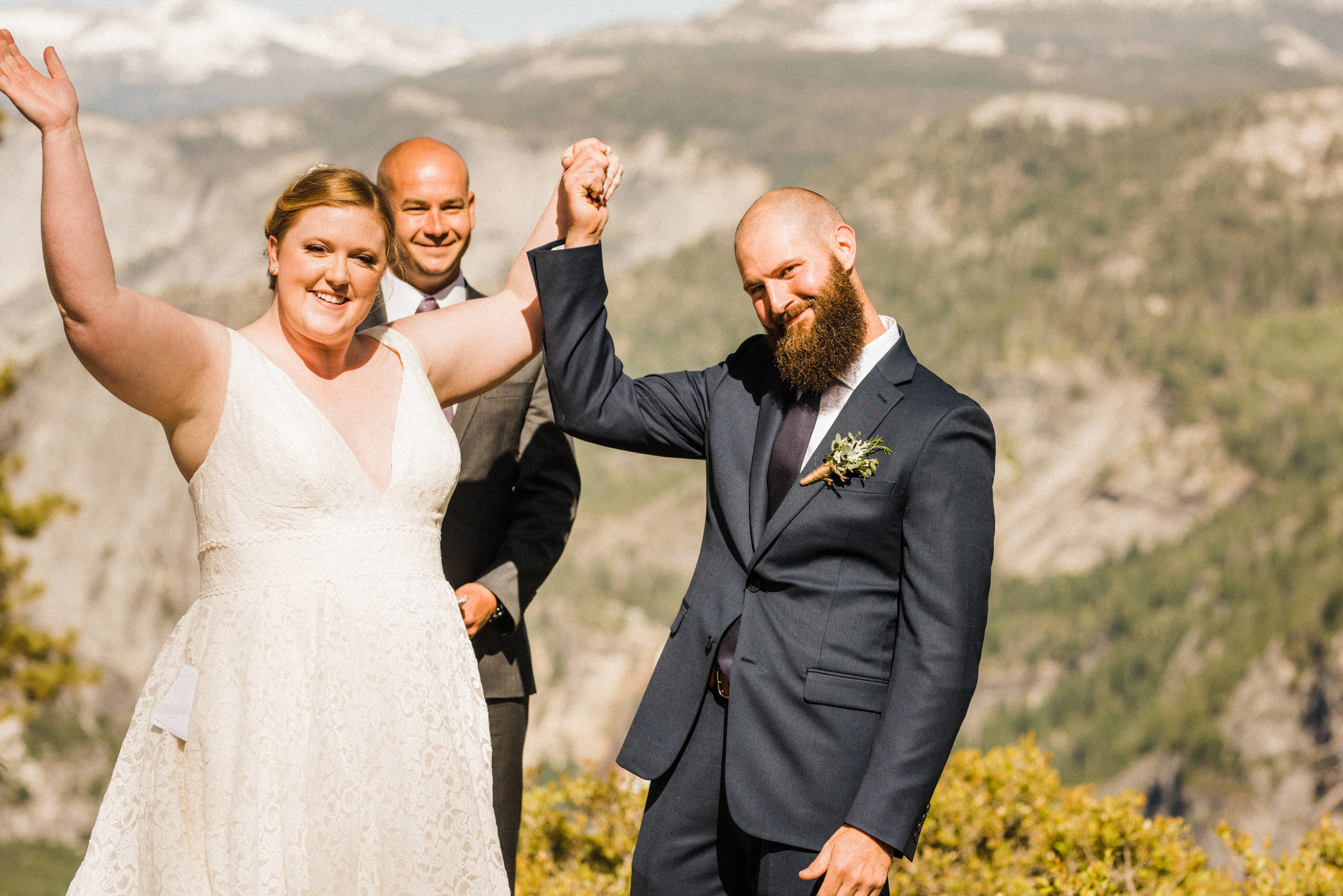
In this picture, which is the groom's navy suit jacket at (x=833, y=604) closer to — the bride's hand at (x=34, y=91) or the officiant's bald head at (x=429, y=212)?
the officiant's bald head at (x=429, y=212)

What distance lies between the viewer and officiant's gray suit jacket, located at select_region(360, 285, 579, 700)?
3.53 metres

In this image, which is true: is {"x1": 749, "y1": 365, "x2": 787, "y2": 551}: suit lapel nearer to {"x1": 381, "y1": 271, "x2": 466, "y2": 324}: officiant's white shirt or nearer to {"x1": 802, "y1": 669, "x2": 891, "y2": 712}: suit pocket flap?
{"x1": 802, "y1": 669, "x2": 891, "y2": 712}: suit pocket flap

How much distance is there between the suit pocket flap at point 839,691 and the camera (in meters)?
2.78

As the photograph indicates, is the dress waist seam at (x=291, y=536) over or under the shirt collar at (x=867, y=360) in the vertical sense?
under

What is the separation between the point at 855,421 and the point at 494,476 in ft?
4.20

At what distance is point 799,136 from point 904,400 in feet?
443

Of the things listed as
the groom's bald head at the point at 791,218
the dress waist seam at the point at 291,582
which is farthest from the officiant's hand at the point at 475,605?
the groom's bald head at the point at 791,218

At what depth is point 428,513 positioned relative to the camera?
9.25ft

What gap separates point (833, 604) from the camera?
9.20 ft

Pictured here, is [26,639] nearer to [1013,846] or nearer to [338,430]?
[1013,846]

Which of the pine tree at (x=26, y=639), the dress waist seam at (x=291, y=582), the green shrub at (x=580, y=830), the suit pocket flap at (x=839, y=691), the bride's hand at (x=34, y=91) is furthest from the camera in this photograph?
the pine tree at (x=26, y=639)

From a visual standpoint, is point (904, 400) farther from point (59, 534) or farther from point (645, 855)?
point (59, 534)

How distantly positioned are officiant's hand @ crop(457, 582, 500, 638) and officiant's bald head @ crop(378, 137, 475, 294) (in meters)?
1.04

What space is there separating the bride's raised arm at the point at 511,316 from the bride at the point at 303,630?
246mm
